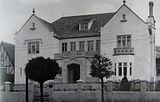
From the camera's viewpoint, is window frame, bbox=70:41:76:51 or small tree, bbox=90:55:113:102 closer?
small tree, bbox=90:55:113:102

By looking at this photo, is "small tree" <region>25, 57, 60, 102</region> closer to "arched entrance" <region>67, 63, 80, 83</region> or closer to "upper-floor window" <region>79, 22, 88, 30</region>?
"arched entrance" <region>67, 63, 80, 83</region>

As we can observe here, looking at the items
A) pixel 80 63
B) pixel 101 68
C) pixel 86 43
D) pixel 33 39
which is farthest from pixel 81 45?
pixel 101 68

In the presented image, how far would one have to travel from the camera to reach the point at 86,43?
245 inches

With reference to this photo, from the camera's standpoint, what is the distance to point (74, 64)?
6.18 meters

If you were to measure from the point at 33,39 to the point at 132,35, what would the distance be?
159cm

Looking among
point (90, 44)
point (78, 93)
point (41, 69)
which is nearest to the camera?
point (41, 69)

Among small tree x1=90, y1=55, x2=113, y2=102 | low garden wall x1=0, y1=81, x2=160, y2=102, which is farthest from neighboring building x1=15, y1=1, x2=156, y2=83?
small tree x1=90, y1=55, x2=113, y2=102

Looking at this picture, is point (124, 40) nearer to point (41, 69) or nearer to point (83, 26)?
point (83, 26)

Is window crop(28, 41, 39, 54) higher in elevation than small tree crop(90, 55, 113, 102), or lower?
higher

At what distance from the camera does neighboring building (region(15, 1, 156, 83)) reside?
5.10 m

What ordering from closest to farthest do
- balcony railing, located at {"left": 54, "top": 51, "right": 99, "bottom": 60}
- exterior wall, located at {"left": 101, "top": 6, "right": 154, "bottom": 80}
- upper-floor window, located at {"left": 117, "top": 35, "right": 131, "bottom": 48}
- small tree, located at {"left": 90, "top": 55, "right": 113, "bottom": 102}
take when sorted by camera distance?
small tree, located at {"left": 90, "top": 55, "right": 113, "bottom": 102}, exterior wall, located at {"left": 101, "top": 6, "right": 154, "bottom": 80}, upper-floor window, located at {"left": 117, "top": 35, "right": 131, "bottom": 48}, balcony railing, located at {"left": 54, "top": 51, "right": 99, "bottom": 60}

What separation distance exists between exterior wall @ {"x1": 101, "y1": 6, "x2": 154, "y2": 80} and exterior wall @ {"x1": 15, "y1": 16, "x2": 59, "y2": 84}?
83 centimetres

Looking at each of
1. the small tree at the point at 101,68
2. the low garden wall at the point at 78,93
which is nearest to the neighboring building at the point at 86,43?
the low garden wall at the point at 78,93

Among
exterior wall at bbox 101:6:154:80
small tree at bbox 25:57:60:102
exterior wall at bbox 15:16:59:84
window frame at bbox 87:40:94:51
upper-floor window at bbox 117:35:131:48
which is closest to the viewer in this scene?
small tree at bbox 25:57:60:102
